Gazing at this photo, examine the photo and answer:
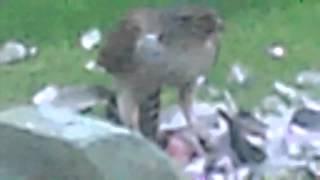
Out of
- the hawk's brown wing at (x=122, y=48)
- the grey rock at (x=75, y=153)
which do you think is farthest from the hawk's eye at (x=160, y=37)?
the grey rock at (x=75, y=153)

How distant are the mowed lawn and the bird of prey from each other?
2.74ft

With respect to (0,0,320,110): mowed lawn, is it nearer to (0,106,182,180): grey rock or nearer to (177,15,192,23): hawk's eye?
(177,15,192,23): hawk's eye

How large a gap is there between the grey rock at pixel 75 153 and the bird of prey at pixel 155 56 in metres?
2.24

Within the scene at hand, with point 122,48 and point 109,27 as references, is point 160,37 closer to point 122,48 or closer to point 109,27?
point 122,48

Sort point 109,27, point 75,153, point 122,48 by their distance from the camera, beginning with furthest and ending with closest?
point 109,27
point 122,48
point 75,153

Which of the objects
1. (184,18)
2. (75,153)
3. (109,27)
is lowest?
(109,27)

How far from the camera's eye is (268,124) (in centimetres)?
511

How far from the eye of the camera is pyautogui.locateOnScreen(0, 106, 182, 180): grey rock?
7.21 feet

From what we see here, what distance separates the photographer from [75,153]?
2.19 m

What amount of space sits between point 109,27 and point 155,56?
1.77 meters

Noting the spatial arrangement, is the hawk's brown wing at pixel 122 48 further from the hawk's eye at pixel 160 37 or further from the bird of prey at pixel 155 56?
the hawk's eye at pixel 160 37

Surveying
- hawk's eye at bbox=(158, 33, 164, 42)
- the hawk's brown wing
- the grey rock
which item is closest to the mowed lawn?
the hawk's brown wing

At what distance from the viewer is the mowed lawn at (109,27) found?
5859 mm

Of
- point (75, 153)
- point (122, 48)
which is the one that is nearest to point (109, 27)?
point (122, 48)
